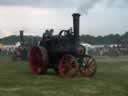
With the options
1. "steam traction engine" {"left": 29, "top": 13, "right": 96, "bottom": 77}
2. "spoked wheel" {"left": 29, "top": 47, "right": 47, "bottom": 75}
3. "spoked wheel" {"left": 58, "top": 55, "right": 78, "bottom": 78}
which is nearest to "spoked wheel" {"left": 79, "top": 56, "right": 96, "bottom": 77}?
"steam traction engine" {"left": 29, "top": 13, "right": 96, "bottom": 77}

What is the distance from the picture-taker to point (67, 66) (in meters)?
16.5

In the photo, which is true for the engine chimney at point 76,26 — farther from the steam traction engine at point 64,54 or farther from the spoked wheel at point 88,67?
the spoked wheel at point 88,67

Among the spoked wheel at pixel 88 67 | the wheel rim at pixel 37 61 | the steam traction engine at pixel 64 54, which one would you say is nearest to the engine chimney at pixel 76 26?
the steam traction engine at pixel 64 54

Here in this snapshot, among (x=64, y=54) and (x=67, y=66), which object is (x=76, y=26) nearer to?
(x=64, y=54)

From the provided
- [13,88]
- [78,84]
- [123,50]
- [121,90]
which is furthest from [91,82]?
[123,50]

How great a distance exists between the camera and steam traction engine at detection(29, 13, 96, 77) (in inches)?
658

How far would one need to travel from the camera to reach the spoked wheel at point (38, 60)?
17.5m

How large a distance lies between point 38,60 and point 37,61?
26 cm

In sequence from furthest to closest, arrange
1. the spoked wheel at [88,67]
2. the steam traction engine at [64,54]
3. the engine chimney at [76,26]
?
1. the engine chimney at [76,26]
2. the spoked wheel at [88,67]
3. the steam traction engine at [64,54]

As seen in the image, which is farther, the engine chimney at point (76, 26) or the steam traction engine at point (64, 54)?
the engine chimney at point (76, 26)

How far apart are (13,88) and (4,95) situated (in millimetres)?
1409

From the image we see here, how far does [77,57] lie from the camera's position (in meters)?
17.2

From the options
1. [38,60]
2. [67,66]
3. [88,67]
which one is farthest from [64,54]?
[38,60]

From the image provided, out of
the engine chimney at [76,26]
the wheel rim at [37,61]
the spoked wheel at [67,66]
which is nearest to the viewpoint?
the spoked wheel at [67,66]
